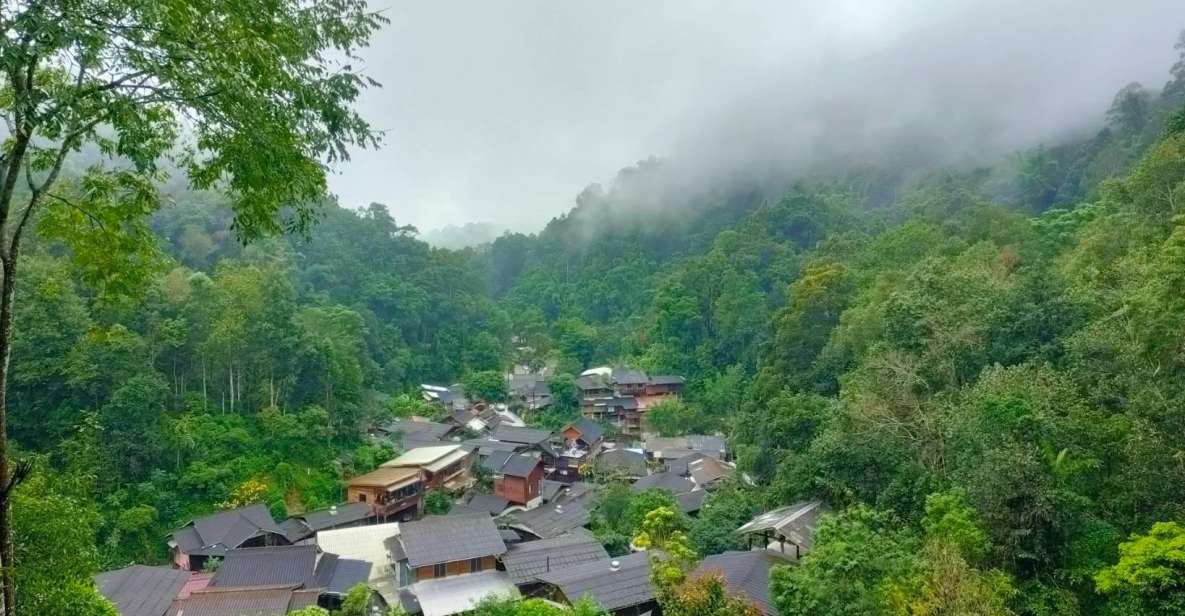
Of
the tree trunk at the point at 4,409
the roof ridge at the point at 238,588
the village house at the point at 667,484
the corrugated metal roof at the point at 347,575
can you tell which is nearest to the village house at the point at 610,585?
the corrugated metal roof at the point at 347,575

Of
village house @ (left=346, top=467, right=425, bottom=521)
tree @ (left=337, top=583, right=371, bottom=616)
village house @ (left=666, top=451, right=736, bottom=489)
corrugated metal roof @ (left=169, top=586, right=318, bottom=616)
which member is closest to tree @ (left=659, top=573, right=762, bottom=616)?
tree @ (left=337, top=583, right=371, bottom=616)

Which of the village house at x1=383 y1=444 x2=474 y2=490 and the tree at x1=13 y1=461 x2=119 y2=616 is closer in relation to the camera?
the tree at x1=13 y1=461 x2=119 y2=616

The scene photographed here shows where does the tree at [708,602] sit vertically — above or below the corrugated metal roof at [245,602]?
above

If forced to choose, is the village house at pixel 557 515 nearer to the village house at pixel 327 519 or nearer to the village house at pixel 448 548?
the village house at pixel 448 548

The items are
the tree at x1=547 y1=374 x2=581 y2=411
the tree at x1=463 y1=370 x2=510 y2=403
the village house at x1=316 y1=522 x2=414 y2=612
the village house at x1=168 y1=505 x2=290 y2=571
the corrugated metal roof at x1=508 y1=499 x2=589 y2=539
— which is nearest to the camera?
the village house at x1=316 y1=522 x2=414 y2=612

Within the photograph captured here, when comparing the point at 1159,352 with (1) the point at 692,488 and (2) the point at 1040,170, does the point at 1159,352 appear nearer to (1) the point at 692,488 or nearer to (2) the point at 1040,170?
(1) the point at 692,488

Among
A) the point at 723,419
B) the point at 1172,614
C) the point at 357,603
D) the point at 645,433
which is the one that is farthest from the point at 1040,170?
the point at 357,603

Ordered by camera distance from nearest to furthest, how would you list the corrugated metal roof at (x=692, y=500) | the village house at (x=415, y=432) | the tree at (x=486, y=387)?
the corrugated metal roof at (x=692, y=500) < the village house at (x=415, y=432) < the tree at (x=486, y=387)

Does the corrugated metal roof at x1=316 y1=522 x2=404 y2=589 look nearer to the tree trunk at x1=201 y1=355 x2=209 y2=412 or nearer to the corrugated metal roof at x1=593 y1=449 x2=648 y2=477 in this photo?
the tree trunk at x1=201 y1=355 x2=209 y2=412
